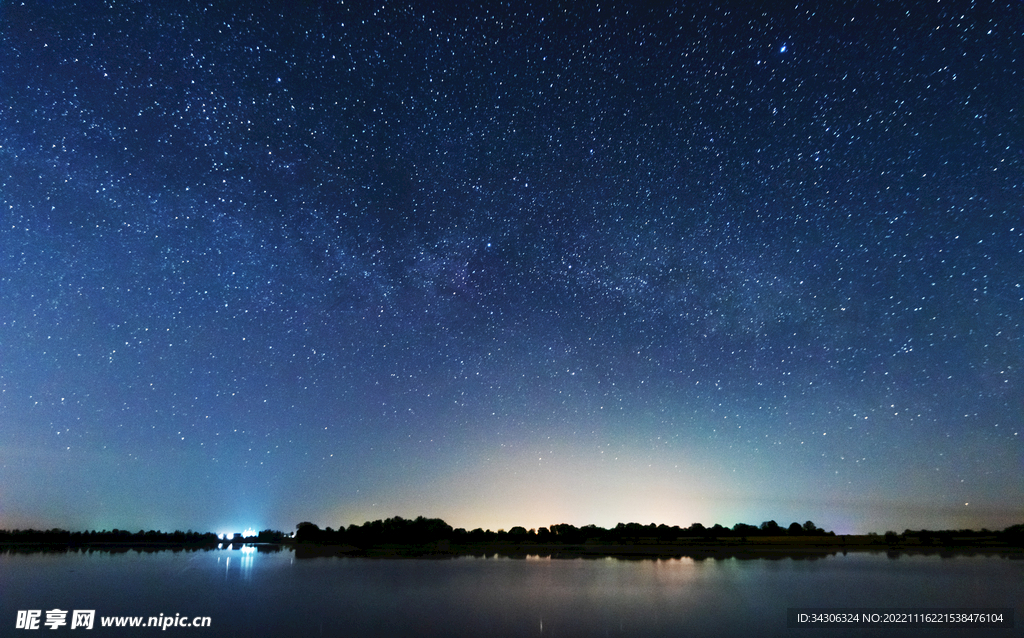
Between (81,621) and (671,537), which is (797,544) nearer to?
(671,537)

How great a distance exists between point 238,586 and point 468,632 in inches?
1158

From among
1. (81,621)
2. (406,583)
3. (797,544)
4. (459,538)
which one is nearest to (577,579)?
(406,583)

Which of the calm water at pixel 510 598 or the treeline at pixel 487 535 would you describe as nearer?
the calm water at pixel 510 598

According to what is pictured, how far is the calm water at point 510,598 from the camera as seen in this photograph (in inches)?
934

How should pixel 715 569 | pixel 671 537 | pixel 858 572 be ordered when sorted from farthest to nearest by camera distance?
pixel 671 537
pixel 715 569
pixel 858 572

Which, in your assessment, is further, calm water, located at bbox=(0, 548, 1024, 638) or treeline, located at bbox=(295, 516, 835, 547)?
treeline, located at bbox=(295, 516, 835, 547)

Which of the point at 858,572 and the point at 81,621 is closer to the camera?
the point at 81,621

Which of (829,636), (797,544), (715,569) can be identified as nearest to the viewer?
(829,636)

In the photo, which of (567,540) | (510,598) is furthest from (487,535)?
(510,598)

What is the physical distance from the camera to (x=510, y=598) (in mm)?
32469

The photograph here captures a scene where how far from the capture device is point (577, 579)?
43.6 meters

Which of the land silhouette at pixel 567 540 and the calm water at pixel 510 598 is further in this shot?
the land silhouette at pixel 567 540

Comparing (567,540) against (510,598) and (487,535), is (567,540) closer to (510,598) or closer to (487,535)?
(487,535)

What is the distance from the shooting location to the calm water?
23.7 meters
